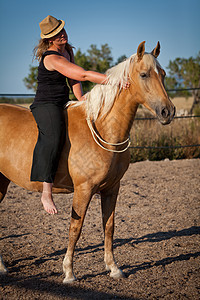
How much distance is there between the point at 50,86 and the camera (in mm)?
2568

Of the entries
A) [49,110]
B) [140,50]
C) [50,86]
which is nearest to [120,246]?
[49,110]

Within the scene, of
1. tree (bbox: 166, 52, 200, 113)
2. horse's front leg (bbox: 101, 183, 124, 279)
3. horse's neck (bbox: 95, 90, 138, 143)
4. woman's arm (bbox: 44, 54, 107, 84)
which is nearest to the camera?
woman's arm (bbox: 44, 54, 107, 84)

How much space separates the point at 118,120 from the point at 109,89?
11.4 inches

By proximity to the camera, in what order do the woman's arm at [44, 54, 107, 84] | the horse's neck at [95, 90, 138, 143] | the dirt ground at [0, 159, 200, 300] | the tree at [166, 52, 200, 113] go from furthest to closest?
1. the tree at [166, 52, 200, 113]
2. the dirt ground at [0, 159, 200, 300]
3. the horse's neck at [95, 90, 138, 143]
4. the woman's arm at [44, 54, 107, 84]

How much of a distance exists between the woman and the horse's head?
0.31 metres

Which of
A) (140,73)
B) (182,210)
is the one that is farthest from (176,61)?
(140,73)

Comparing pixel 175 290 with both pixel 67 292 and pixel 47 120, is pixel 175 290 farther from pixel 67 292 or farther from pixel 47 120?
pixel 47 120

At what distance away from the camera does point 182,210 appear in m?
4.90

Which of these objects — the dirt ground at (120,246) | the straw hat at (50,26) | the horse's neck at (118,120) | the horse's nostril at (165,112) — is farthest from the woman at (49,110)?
the dirt ground at (120,246)

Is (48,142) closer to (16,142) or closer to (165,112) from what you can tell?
(16,142)

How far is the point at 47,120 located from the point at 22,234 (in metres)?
2.22

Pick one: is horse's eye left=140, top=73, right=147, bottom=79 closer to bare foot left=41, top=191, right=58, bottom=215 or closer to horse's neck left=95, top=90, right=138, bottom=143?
horse's neck left=95, top=90, right=138, bottom=143

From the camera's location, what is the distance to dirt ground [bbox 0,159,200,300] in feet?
8.57

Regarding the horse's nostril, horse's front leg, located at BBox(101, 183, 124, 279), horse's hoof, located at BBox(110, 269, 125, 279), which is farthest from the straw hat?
horse's hoof, located at BBox(110, 269, 125, 279)
